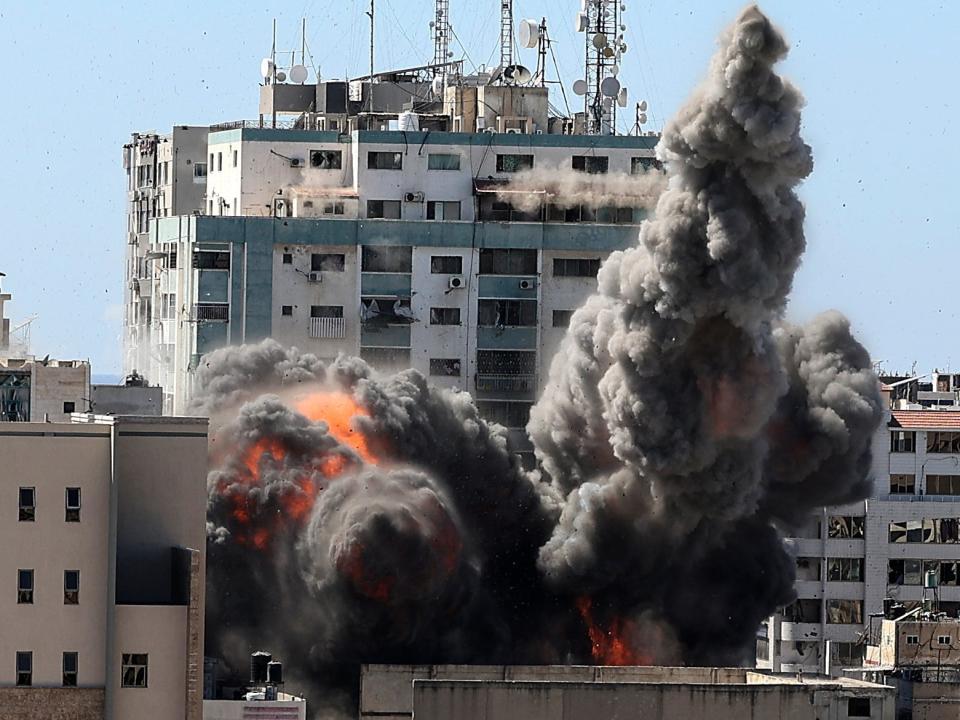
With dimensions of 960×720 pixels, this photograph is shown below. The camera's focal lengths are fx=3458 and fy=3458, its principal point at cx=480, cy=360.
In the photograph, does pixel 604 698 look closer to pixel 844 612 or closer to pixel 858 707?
pixel 858 707

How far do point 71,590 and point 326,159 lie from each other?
48269 millimetres

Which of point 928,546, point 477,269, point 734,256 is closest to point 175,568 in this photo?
point 734,256

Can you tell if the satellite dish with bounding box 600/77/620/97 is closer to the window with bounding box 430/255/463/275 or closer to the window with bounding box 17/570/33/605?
the window with bounding box 430/255/463/275

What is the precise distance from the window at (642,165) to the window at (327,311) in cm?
1045

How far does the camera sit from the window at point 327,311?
109 m

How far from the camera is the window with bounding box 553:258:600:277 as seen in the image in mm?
109062

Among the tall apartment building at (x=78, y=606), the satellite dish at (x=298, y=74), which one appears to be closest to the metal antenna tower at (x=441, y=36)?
the satellite dish at (x=298, y=74)

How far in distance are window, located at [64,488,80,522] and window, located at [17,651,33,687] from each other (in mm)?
2619

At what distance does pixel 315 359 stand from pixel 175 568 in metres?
33.9

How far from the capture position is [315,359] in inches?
3893

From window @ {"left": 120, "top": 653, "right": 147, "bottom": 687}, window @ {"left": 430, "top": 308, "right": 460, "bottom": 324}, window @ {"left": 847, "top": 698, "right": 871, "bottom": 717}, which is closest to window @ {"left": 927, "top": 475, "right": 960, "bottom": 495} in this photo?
window @ {"left": 430, "top": 308, "right": 460, "bottom": 324}

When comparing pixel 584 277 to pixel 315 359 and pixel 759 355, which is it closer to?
pixel 315 359

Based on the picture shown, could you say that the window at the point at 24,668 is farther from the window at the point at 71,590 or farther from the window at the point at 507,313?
the window at the point at 507,313

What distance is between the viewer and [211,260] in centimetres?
10838
